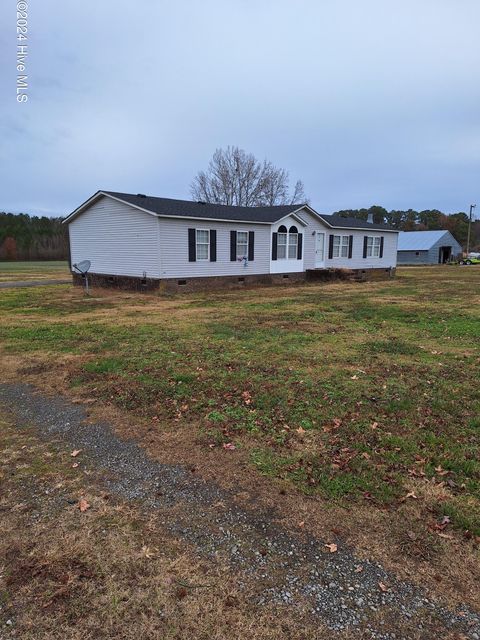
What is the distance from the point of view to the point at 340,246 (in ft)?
80.7

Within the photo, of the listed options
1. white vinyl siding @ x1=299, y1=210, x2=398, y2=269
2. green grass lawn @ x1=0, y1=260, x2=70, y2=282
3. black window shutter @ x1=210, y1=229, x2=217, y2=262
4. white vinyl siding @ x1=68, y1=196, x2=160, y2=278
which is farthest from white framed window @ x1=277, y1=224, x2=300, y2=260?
green grass lawn @ x1=0, y1=260, x2=70, y2=282

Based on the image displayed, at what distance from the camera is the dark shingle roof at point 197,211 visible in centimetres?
1643

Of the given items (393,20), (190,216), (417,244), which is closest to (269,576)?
(190,216)

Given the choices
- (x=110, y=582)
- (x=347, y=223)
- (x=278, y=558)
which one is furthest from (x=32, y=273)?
(x=278, y=558)

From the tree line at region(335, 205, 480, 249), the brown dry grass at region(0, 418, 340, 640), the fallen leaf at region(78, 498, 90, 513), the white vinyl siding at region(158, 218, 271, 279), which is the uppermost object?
the tree line at region(335, 205, 480, 249)

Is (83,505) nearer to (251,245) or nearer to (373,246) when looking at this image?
(251,245)

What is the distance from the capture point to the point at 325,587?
2.20 meters

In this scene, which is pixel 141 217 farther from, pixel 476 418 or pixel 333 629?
pixel 333 629

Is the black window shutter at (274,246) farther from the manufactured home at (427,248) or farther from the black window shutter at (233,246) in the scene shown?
the manufactured home at (427,248)

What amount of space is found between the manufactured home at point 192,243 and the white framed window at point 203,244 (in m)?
0.04

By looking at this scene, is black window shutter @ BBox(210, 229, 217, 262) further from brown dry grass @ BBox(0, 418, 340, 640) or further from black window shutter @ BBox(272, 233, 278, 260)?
brown dry grass @ BBox(0, 418, 340, 640)

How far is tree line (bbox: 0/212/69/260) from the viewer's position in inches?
2569

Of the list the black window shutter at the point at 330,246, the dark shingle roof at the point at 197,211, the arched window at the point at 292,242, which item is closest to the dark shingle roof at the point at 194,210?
the dark shingle roof at the point at 197,211

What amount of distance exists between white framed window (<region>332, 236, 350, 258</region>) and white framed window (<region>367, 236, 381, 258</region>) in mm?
2114
